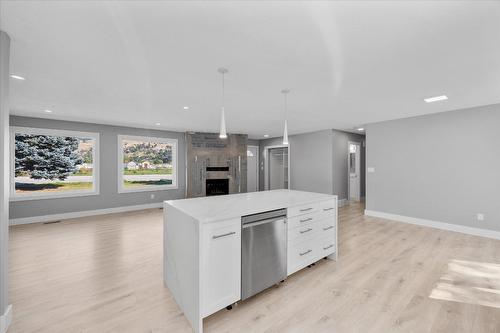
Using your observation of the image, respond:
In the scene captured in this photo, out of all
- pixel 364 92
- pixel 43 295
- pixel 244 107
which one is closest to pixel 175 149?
pixel 244 107

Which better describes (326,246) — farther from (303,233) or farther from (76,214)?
(76,214)

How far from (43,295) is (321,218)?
315cm

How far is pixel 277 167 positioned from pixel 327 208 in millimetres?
5593

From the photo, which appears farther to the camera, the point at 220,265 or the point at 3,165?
the point at 220,265

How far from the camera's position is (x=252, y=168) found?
874 centimetres

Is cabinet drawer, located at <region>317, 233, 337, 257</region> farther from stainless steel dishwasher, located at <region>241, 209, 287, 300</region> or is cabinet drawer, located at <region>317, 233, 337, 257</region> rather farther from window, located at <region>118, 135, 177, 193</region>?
window, located at <region>118, 135, 177, 193</region>

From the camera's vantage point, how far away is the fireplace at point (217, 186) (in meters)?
7.12

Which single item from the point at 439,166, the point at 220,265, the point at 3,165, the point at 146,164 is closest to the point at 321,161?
the point at 439,166

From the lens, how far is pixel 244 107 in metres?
4.02

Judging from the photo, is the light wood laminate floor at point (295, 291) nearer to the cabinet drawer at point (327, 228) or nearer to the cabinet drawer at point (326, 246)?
the cabinet drawer at point (326, 246)

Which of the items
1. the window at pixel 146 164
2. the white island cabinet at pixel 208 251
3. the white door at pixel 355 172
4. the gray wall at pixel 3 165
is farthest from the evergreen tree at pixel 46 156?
the white door at pixel 355 172

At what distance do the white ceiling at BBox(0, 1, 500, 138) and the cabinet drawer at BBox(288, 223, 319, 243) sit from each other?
182 cm

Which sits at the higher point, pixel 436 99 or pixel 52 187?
pixel 436 99

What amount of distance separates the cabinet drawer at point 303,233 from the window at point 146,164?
204 inches
